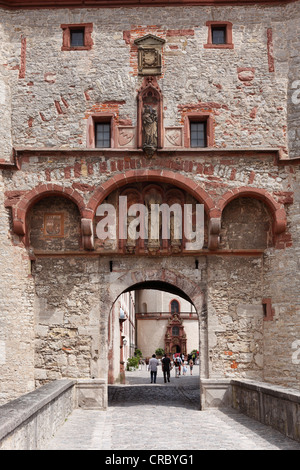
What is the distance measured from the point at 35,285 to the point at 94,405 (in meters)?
2.91

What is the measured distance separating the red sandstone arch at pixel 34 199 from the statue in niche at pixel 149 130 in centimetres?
186

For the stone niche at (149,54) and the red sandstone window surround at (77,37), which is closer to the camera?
the stone niche at (149,54)

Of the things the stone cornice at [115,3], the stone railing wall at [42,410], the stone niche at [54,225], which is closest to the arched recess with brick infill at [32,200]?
the stone niche at [54,225]

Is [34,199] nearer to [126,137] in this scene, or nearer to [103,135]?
[103,135]

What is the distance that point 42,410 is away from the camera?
723 cm

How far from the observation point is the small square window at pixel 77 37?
1346cm

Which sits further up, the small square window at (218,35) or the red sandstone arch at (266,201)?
the small square window at (218,35)

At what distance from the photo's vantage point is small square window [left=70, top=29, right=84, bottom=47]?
13461mm

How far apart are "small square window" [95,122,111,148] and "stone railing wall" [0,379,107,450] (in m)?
5.39

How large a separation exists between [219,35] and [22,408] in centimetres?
1033

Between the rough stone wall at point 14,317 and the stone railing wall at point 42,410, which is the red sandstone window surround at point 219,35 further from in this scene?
the stone railing wall at point 42,410

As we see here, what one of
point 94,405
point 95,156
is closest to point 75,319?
point 94,405

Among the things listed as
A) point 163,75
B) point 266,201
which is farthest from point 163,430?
point 163,75

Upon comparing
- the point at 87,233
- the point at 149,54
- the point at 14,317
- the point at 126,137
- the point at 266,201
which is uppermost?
the point at 149,54
